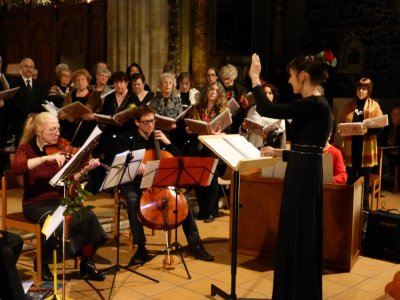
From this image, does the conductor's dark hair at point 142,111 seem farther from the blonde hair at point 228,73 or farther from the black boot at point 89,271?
the blonde hair at point 228,73

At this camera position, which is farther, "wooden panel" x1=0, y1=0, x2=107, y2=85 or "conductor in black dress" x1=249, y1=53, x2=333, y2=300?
"wooden panel" x1=0, y1=0, x2=107, y2=85

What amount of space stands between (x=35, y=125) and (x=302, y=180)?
2067 millimetres

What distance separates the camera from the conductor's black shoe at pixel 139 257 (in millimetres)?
4664

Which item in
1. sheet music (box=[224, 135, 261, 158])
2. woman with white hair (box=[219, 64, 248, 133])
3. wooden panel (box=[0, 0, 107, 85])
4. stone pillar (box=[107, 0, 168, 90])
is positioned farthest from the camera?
wooden panel (box=[0, 0, 107, 85])

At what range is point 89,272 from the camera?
4.29m

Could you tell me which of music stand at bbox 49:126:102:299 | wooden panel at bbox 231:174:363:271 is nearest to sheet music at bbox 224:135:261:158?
music stand at bbox 49:126:102:299

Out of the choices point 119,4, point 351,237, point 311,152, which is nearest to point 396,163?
point 351,237

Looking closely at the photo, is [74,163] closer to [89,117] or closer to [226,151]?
[226,151]

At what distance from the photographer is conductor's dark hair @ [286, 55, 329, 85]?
3.28 m

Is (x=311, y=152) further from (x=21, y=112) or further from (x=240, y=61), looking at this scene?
(x=240, y=61)

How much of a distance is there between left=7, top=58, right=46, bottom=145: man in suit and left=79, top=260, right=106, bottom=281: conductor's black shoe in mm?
3404

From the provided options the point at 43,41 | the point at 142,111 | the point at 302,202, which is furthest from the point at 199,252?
the point at 43,41

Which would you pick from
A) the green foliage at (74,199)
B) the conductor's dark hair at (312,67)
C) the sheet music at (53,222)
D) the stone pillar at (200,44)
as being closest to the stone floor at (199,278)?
the green foliage at (74,199)

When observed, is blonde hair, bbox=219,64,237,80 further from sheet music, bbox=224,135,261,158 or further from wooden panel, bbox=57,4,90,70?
wooden panel, bbox=57,4,90,70
